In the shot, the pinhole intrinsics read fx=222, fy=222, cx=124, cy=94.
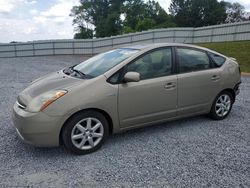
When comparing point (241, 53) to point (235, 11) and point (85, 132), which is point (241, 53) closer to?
point (85, 132)

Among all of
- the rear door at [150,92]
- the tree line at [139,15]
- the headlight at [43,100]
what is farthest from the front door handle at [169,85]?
the tree line at [139,15]

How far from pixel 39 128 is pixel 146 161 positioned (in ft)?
4.90

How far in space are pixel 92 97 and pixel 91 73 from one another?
0.60 m

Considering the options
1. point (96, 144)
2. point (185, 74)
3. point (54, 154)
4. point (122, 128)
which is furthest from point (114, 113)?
point (185, 74)

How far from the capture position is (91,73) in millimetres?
3566

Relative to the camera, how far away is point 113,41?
21781mm

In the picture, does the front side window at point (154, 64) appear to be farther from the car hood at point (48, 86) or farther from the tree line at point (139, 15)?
the tree line at point (139, 15)

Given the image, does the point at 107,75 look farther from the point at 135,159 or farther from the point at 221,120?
the point at 221,120

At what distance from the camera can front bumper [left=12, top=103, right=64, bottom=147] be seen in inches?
115

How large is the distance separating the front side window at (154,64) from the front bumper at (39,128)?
1365 mm

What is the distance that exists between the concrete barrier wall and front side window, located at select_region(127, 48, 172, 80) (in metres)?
17.3

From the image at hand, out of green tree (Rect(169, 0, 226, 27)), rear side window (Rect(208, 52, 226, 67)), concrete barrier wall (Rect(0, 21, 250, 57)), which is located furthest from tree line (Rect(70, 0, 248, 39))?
rear side window (Rect(208, 52, 226, 67))

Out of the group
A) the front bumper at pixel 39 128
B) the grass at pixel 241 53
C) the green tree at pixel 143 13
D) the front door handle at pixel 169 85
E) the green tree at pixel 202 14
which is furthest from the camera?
the green tree at pixel 202 14

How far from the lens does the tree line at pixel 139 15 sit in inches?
2287
